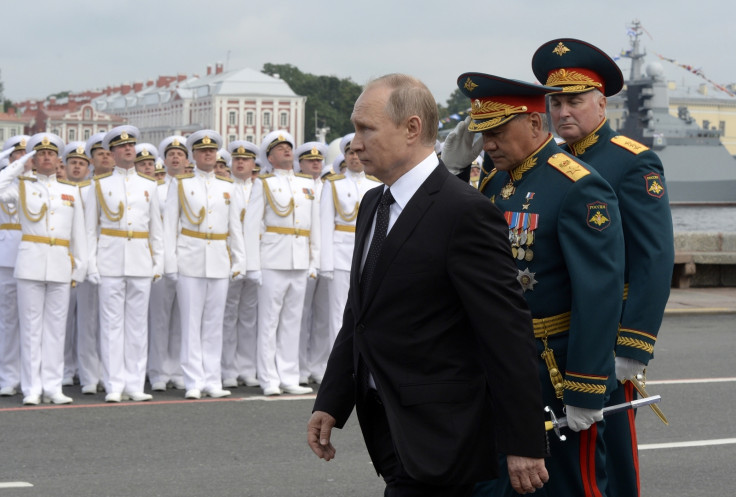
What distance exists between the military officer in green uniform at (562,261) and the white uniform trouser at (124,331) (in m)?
6.07

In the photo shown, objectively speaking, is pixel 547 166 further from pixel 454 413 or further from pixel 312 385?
pixel 312 385

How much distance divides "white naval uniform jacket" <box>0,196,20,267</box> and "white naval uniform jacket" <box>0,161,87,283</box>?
35 cm

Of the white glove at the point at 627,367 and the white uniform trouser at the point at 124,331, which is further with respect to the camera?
the white uniform trouser at the point at 124,331

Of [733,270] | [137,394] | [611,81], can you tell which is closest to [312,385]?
[137,394]

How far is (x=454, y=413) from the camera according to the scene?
130 inches

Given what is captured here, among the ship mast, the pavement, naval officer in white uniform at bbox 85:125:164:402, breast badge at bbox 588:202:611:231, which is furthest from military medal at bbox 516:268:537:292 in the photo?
the ship mast

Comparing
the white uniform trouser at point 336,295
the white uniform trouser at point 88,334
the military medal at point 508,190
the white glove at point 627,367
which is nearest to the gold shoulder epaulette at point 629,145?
the military medal at point 508,190

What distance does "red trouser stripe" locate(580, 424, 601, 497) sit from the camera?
412cm

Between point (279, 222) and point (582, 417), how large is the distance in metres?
6.78

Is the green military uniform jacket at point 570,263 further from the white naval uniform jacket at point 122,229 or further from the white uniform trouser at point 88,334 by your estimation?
the white uniform trouser at point 88,334

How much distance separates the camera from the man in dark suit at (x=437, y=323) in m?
3.28

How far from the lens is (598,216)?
4.06m

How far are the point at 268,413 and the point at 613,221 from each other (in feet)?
17.4

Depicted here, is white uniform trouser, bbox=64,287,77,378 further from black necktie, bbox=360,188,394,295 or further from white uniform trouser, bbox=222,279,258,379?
black necktie, bbox=360,188,394,295
